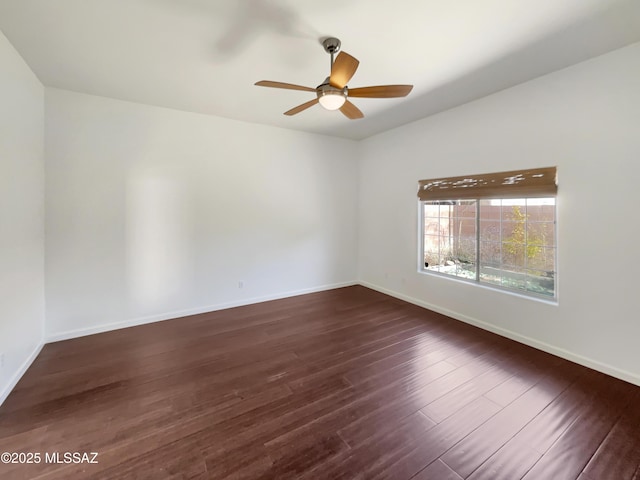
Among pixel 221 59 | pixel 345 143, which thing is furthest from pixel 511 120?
pixel 221 59

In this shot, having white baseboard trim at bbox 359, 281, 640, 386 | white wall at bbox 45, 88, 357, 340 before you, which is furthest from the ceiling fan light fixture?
white baseboard trim at bbox 359, 281, 640, 386

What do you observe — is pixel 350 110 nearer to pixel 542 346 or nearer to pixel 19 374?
pixel 542 346

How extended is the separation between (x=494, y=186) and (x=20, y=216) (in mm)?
4801

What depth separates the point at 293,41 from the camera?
216cm

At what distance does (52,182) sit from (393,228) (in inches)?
179

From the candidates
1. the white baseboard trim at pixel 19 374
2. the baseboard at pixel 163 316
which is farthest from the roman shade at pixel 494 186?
the white baseboard trim at pixel 19 374

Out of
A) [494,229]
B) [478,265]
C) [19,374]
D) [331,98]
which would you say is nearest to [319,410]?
[331,98]

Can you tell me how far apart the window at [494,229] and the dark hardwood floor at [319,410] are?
0.81 metres

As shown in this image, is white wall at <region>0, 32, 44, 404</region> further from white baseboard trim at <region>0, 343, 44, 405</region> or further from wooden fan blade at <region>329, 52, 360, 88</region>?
wooden fan blade at <region>329, 52, 360, 88</region>

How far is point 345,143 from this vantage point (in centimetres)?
516

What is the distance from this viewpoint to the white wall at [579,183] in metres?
2.28

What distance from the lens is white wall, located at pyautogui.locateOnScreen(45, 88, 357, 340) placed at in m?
3.07

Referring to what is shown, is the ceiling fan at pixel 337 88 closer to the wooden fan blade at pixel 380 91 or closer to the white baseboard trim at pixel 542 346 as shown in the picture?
the wooden fan blade at pixel 380 91

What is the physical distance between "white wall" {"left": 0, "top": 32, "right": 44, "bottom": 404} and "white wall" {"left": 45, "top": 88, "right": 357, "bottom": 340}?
0.75 ft
